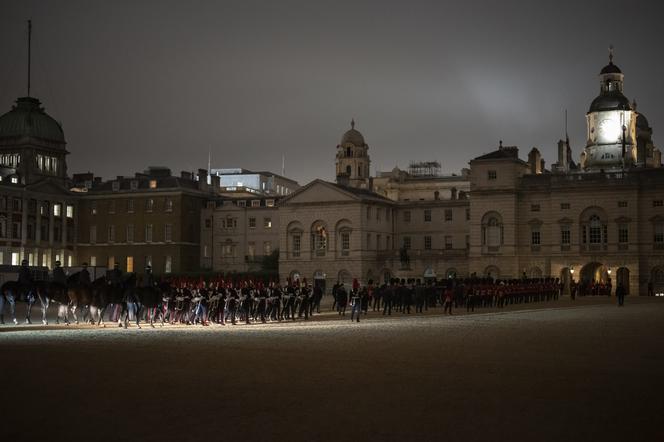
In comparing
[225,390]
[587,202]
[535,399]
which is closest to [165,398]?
[225,390]

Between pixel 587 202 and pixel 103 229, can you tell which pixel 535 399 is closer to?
pixel 587 202

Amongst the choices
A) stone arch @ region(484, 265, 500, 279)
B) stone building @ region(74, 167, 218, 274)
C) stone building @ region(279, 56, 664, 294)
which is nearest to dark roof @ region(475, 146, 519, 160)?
stone building @ region(279, 56, 664, 294)

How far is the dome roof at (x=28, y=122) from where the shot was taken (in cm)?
10675

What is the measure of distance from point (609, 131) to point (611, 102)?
306cm

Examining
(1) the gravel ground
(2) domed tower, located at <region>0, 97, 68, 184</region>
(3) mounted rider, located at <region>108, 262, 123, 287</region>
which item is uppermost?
(2) domed tower, located at <region>0, 97, 68, 184</region>

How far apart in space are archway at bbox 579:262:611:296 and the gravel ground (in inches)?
1723

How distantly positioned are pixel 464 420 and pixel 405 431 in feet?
3.86

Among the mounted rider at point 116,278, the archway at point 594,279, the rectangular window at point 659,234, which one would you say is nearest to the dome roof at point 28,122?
the archway at point 594,279

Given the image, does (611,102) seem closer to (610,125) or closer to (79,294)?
(610,125)

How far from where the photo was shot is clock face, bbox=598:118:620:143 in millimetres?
99375

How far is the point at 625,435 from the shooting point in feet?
42.1

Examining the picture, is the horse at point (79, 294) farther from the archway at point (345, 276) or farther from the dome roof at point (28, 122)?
the dome roof at point (28, 122)

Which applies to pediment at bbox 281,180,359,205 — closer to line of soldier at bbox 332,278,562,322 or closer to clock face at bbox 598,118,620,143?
line of soldier at bbox 332,278,562,322

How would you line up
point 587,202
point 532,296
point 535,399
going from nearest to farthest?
1. point 535,399
2. point 532,296
3. point 587,202
